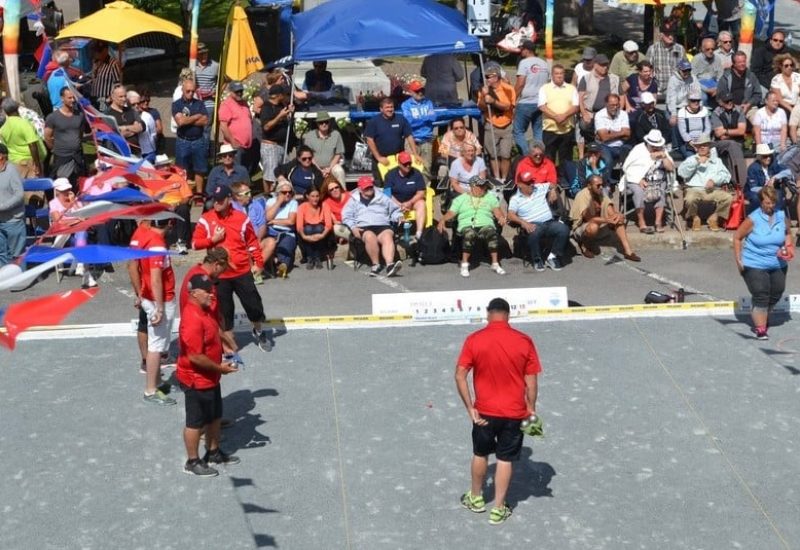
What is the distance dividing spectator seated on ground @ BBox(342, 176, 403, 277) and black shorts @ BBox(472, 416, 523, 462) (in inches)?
234

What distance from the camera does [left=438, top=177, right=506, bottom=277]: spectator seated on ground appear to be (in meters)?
15.6

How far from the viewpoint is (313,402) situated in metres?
11.9

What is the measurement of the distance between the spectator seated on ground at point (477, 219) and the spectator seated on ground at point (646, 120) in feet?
8.40

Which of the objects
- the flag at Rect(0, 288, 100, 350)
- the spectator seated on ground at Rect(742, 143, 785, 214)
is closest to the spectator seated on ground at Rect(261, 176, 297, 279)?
the spectator seated on ground at Rect(742, 143, 785, 214)

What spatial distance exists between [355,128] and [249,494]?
8.35m

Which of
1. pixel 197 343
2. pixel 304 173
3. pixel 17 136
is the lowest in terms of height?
pixel 197 343

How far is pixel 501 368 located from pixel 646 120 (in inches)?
338

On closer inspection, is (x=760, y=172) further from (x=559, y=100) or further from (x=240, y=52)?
(x=240, y=52)

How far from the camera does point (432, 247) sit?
15.8 m

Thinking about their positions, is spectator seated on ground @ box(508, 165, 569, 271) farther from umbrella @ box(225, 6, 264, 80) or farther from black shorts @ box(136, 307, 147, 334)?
black shorts @ box(136, 307, 147, 334)

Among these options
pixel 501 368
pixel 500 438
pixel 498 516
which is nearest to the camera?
pixel 501 368

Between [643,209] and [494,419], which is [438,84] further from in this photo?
[494,419]

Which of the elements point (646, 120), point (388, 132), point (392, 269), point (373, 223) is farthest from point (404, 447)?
point (646, 120)

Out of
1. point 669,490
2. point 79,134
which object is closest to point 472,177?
point 79,134
